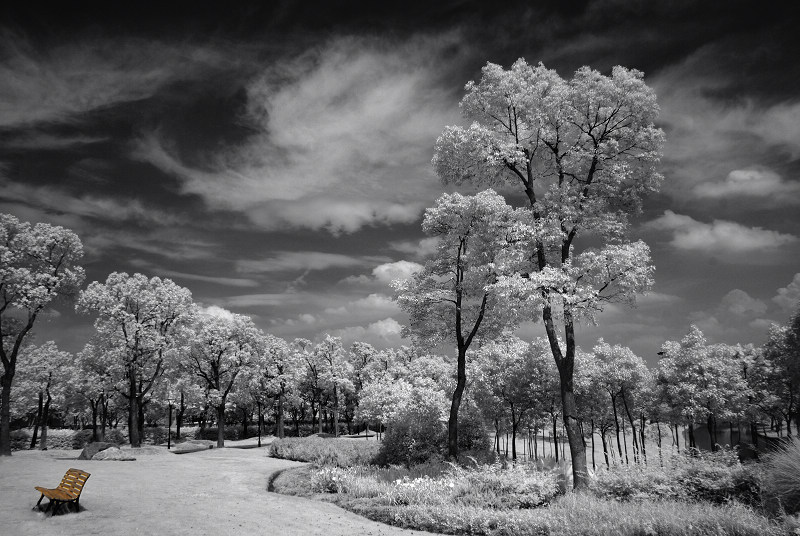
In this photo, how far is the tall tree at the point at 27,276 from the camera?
2789 centimetres

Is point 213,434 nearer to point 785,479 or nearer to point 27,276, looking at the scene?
point 27,276

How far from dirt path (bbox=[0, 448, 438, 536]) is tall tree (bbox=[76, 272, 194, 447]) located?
12107mm

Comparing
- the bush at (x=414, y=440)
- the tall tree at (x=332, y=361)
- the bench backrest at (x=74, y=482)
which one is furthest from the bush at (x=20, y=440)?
the bush at (x=414, y=440)

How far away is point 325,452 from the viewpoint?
2803 cm

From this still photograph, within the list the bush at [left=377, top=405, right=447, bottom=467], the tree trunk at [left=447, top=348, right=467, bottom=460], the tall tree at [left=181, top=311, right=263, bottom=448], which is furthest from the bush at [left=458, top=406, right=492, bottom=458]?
the tall tree at [left=181, top=311, right=263, bottom=448]

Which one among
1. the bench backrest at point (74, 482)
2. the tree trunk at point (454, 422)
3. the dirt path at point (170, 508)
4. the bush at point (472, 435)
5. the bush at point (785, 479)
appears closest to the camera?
the bush at point (785, 479)

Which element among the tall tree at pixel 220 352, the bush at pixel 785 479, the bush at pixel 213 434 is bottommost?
the bush at pixel 213 434

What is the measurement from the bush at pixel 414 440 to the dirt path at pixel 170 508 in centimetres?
611

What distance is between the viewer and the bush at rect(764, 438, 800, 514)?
10.0 meters

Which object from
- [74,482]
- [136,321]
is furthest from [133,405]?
[74,482]

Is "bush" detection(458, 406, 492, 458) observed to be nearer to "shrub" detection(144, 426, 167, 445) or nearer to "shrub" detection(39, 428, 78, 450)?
"shrub" detection(144, 426, 167, 445)

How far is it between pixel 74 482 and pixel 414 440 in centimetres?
1429

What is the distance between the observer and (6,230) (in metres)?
28.7

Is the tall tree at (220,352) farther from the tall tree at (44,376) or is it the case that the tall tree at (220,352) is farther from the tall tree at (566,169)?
the tall tree at (566,169)
